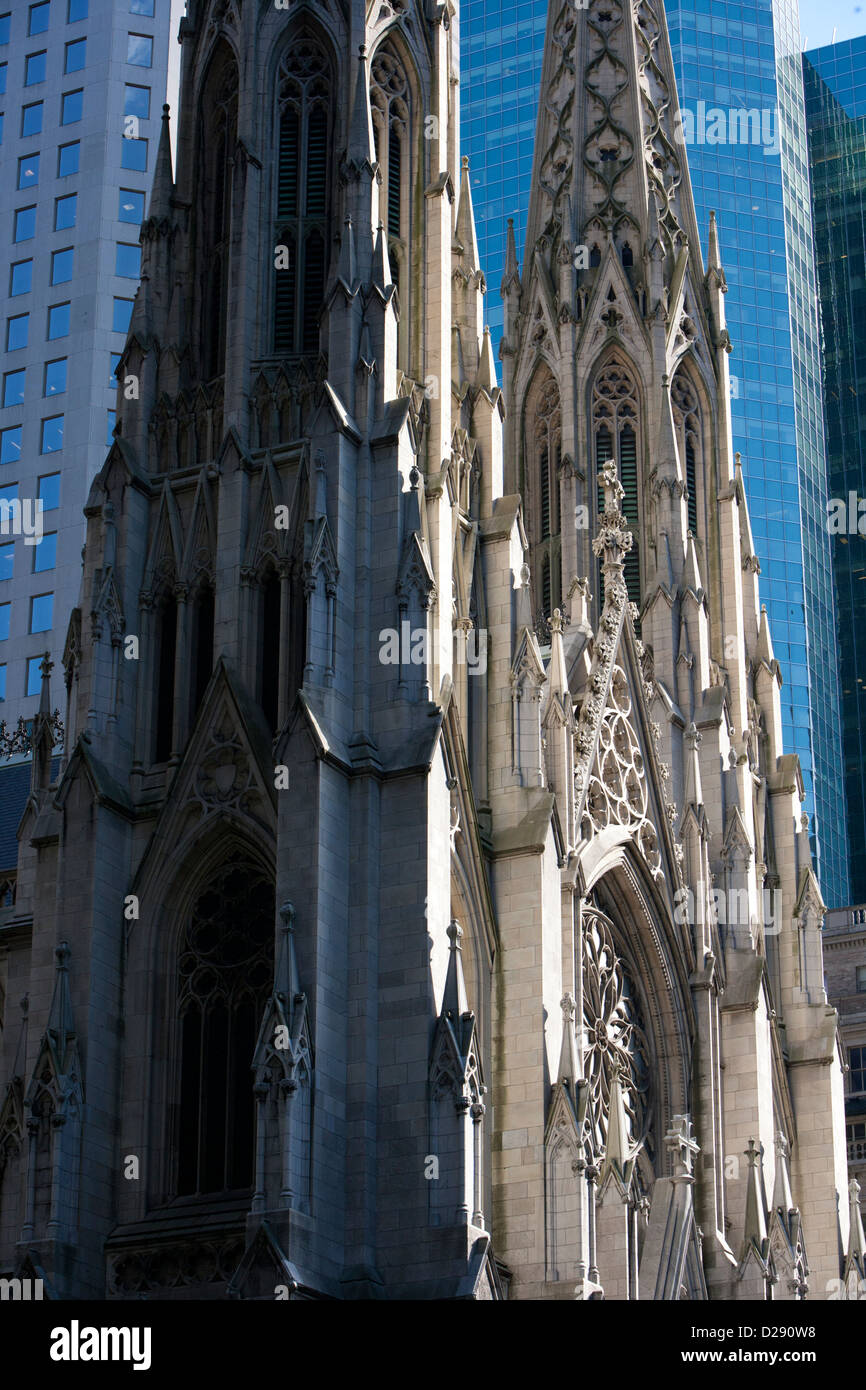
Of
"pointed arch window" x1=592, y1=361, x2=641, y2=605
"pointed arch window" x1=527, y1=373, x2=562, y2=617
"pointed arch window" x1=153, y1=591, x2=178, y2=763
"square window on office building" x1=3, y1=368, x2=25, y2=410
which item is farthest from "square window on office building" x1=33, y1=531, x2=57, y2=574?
"pointed arch window" x1=153, y1=591, x2=178, y2=763

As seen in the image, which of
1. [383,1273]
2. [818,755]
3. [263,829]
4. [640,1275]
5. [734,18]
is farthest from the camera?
[734,18]

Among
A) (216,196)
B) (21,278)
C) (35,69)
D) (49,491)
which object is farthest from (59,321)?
(216,196)

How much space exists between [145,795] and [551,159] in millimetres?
28394

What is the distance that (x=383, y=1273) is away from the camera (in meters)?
34.8

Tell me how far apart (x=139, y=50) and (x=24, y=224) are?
6186 mm

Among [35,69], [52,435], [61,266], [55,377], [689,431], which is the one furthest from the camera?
[35,69]

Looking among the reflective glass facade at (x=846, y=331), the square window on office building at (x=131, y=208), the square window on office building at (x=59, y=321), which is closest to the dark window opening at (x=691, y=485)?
the square window on office building at (x=131, y=208)

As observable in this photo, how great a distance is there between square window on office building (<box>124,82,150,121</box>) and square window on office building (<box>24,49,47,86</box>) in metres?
3.13

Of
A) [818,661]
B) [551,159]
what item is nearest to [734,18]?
[818,661]

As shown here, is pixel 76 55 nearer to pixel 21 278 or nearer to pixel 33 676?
pixel 21 278

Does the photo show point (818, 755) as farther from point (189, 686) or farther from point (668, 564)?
point (189, 686)

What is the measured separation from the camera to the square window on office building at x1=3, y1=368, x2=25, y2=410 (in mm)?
69375

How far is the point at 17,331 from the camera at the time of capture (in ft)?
230

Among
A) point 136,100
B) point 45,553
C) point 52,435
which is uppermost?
point 136,100
